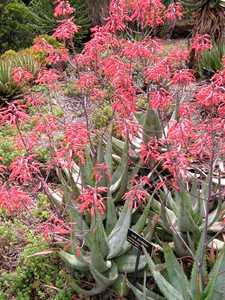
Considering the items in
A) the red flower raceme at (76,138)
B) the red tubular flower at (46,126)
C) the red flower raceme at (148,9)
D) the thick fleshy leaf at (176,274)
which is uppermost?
the red flower raceme at (148,9)

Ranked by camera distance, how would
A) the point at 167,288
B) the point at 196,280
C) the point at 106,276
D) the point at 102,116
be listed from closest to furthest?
the point at 196,280 < the point at 167,288 < the point at 106,276 < the point at 102,116

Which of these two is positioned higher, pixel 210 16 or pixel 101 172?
pixel 210 16

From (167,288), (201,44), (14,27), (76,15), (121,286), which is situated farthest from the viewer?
(76,15)

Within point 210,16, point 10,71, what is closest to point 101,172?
point 10,71

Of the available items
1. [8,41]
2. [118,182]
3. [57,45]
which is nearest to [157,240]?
[118,182]

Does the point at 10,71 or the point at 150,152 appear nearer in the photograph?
Result: the point at 150,152

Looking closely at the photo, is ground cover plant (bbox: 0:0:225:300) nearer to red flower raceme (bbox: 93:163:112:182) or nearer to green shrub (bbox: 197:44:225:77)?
red flower raceme (bbox: 93:163:112:182)

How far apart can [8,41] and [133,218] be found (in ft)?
21.0

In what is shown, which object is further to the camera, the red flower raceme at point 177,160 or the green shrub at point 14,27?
the green shrub at point 14,27

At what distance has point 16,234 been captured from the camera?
4652 mm

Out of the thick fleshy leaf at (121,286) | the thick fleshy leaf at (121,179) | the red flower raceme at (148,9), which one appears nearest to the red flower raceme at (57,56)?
the red flower raceme at (148,9)

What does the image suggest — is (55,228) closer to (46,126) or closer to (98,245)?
(98,245)

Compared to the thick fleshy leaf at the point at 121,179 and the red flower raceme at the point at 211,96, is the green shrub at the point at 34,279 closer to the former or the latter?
the thick fleshy leaf at the point at 121,179

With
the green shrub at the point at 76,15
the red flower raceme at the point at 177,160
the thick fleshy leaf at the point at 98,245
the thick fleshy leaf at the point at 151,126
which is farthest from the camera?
the green shrub at the point at 76,15
